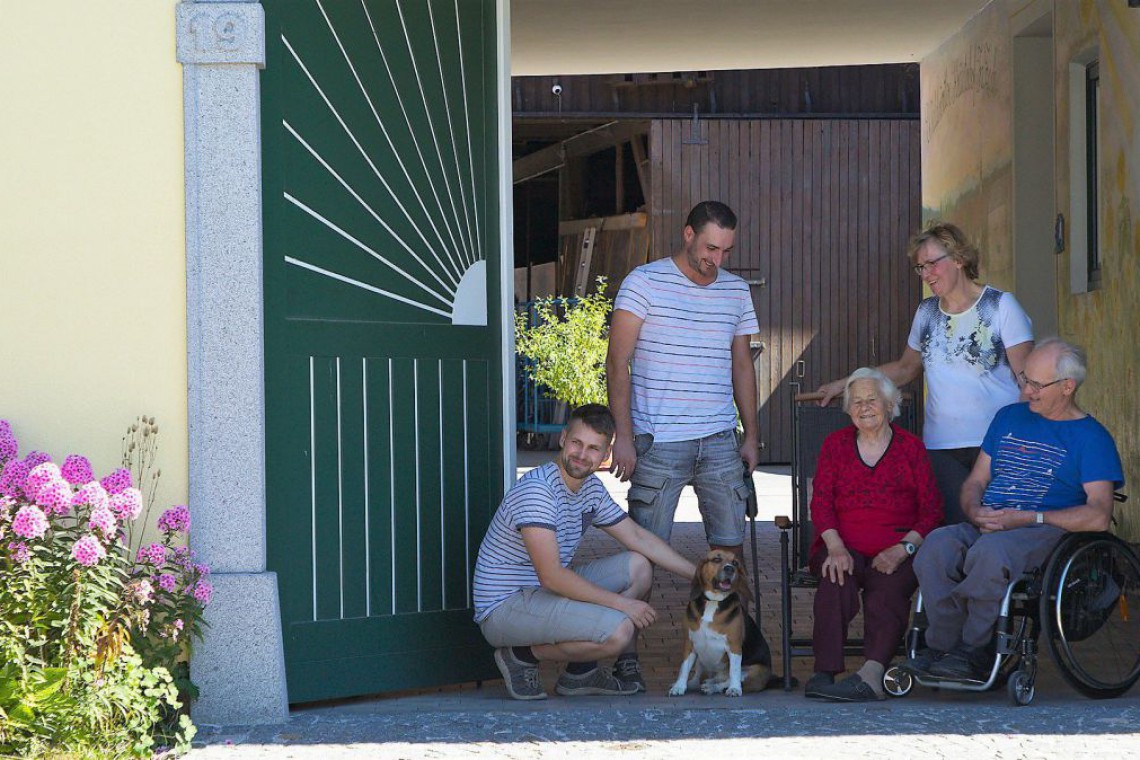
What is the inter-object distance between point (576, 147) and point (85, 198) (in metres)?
13.1

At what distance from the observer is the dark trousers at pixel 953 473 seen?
5.29m

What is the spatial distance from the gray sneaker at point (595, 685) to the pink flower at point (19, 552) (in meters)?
1.84

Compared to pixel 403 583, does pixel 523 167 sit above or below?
above

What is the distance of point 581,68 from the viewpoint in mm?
10953

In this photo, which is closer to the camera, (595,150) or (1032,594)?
(1032,594)

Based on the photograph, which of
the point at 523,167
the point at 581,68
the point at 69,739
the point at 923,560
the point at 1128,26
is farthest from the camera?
the point at 523,167

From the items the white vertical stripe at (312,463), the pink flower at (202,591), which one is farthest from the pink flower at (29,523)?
the white vertical stripe at (312,463)

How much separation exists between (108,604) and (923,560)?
2.50 meters

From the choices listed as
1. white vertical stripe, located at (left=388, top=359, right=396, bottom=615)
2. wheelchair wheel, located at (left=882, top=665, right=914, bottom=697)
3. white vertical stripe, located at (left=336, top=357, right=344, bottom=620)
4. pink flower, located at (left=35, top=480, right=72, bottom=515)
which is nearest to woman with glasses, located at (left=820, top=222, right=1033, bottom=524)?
wheelchair wheel, located at (left=882, top=665, right=914, bottom=697)

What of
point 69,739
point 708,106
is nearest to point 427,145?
point 69,739

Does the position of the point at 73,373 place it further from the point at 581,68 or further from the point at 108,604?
the point at 581,68

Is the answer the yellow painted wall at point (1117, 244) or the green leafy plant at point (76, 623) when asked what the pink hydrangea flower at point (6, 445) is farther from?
the yellow painted wall at point (1117, 244)

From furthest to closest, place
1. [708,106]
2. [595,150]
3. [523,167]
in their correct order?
[523,167] < [595,150] < [708,106]

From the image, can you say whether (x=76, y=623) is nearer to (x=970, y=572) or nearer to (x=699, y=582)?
(x=699, y=582)
